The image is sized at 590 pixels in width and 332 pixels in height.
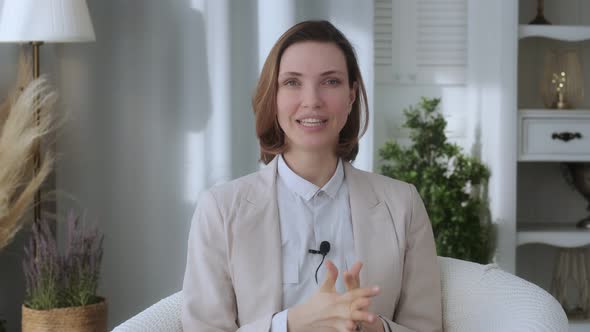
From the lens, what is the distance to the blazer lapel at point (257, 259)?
175 cm

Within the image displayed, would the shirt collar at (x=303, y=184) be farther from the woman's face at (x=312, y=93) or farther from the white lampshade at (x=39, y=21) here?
the white lampshade at (x=39, y=21)

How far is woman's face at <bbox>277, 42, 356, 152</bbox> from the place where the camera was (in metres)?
1.73

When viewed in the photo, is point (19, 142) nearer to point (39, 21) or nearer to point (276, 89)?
point (39, 21)

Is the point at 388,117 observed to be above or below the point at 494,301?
above

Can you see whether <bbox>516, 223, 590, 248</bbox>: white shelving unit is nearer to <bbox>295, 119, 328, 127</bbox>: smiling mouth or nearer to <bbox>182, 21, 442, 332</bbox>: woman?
<bbox>182, 21, 442, 332</bbox>: woman

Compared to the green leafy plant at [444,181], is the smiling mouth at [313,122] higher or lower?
A: higher

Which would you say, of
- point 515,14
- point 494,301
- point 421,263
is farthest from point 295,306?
point 515,14

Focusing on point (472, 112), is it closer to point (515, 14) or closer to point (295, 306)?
point (515, 14)

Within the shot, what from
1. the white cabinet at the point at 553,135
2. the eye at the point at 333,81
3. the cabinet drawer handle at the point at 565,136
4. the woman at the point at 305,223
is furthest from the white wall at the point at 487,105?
the eye at the point at 333,81

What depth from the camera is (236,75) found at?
3482mm

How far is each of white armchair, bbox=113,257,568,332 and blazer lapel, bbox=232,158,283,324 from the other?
18 cm

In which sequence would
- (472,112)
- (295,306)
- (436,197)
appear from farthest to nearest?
(472,112), (436,197), (295,306)

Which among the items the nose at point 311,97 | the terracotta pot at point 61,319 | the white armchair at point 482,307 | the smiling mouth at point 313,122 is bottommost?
the terracotta pot at point 61,319

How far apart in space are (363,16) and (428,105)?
454mm
